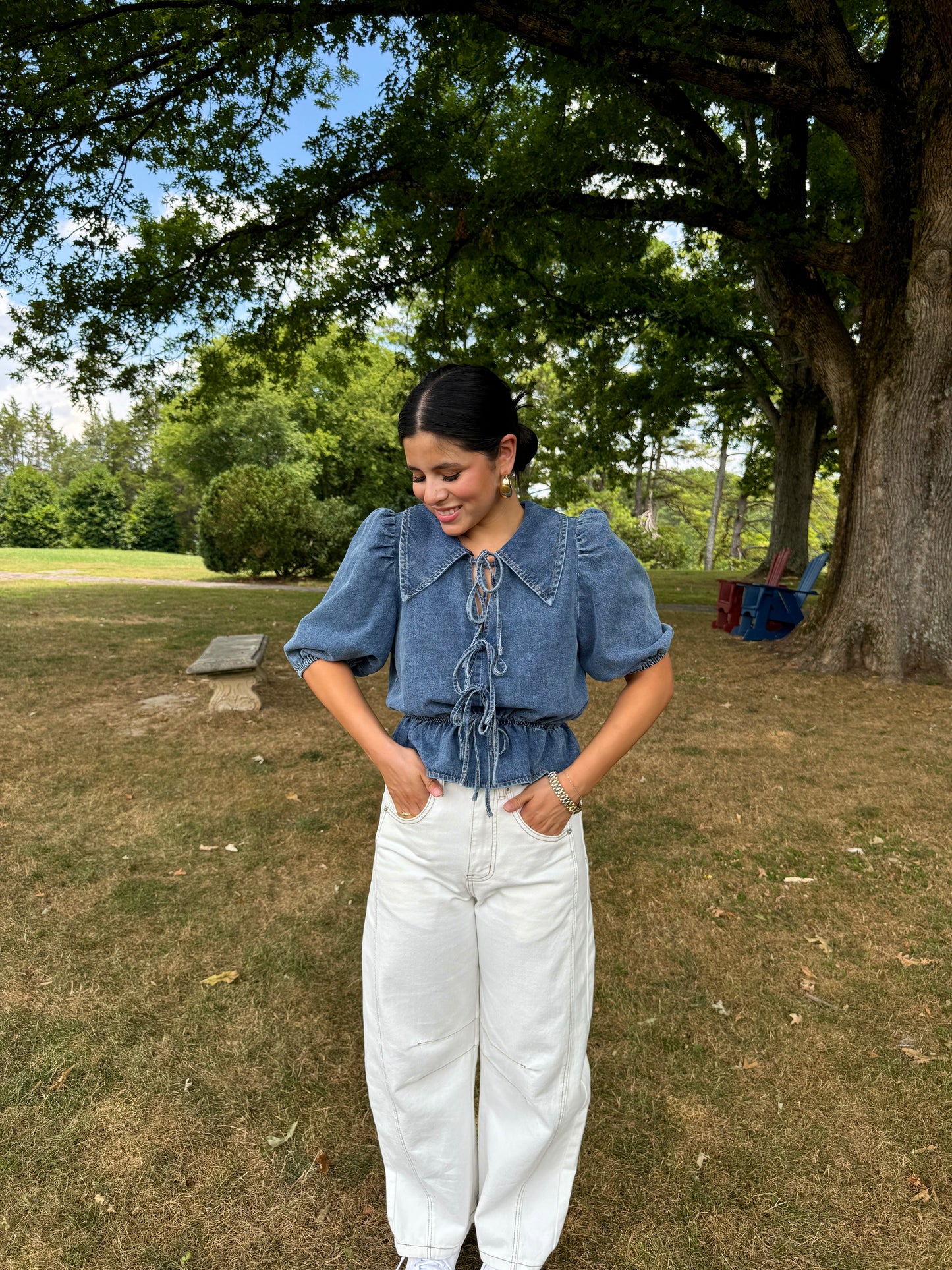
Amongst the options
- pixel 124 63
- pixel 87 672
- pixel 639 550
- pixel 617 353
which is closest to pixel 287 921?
pixel 87 672

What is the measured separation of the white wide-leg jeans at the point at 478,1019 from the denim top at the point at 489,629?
131mm

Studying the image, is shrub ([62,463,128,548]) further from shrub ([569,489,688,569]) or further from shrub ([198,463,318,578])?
shrub ([569,489,688,569])

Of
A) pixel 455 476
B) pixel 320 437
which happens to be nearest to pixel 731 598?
pixel 455 476

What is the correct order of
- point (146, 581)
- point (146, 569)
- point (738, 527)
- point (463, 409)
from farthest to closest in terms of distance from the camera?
point (738, 527), point (146, 569), point (146, 581), point (463, 409)

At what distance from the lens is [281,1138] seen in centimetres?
263

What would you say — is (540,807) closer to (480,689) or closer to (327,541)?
(480,689)

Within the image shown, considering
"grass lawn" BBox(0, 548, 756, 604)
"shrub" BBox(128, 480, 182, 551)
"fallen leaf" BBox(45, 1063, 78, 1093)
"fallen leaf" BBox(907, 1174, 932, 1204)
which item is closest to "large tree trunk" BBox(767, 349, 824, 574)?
"grass lawn" BBox(0, 548, 756, 604)

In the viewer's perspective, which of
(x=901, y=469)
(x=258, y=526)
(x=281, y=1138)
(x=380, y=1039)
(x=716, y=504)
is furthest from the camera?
(x=716, y=504)

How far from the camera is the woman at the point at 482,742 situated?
1758 millimetres

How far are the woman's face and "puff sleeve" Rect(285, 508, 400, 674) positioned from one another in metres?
0.14

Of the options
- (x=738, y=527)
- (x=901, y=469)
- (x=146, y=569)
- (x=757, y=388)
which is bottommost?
(x=146, y=569)

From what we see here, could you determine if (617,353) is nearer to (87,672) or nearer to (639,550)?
(87,672)

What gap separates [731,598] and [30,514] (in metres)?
38.1

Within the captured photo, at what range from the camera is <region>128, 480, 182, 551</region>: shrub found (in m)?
43.3
